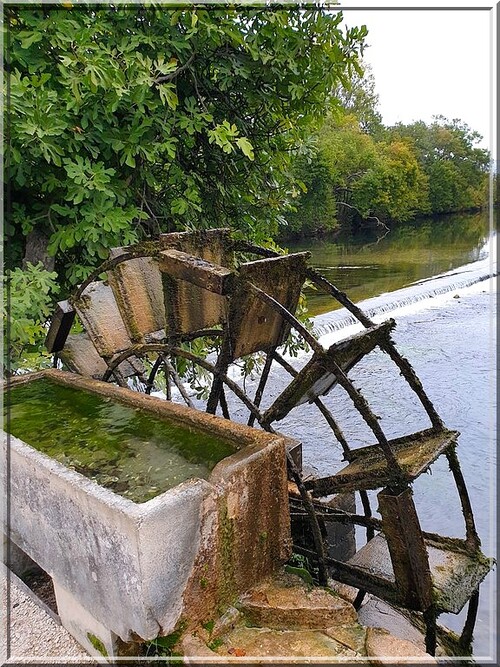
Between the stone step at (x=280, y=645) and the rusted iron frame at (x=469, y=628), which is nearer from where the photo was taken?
the stone step at (x=280, y=645)

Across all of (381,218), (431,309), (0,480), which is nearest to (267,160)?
(0,480)

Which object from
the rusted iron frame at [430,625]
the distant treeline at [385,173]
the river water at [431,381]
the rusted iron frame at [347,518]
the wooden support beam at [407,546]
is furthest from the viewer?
the distant treeline at [385,173]

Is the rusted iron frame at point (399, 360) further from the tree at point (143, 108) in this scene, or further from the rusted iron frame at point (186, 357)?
the tree at point (143, 108)

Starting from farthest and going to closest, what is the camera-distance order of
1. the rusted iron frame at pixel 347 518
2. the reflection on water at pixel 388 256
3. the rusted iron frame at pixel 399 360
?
the reflection on water at pixel 388 256, the rusted iron frame at pixel 347 518, the rusted iron frame at pixel 399 360

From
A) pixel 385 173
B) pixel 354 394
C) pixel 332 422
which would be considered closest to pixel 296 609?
pixel 354 394

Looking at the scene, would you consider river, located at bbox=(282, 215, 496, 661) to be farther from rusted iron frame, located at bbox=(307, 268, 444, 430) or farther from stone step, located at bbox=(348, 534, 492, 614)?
rusted iron frame, located at bbox=(307, 268, 444, 430)

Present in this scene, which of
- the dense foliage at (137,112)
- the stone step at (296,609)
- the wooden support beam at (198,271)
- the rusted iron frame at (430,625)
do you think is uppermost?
the dense foliage at (137,112)

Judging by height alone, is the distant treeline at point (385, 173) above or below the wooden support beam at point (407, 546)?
above

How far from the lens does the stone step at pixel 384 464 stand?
3.15m

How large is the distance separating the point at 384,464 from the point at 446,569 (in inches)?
36.6

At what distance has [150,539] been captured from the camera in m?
2.00

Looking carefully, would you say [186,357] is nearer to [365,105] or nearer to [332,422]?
[332,422]

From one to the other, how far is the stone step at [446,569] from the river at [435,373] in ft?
2.92

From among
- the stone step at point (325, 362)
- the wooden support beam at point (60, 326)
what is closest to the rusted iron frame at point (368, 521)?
the stone step at point (325, 362)
